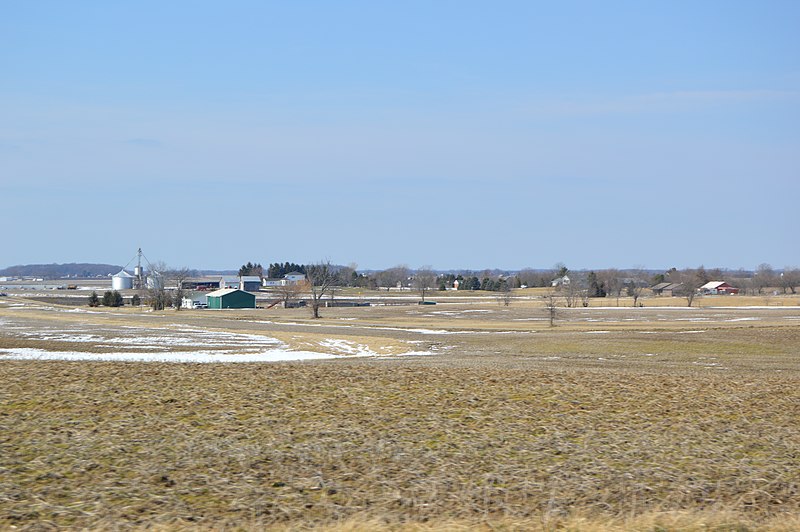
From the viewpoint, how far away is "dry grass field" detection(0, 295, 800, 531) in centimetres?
834

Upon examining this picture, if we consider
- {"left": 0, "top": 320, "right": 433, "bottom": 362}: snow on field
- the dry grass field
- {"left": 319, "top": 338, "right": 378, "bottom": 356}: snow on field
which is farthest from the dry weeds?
{"left": 319, "top": 338, "right": 378, "bottom": 356}: snow on field

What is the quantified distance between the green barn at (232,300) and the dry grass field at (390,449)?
129m

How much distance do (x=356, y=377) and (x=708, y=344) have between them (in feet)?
121

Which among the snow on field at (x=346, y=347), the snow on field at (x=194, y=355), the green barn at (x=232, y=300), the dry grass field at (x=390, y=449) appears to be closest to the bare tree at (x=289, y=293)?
the green barn at (x=232, y=300)

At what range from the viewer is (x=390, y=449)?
1074 cm

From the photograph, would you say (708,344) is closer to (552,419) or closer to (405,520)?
(552,419)

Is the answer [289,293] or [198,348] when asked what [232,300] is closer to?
[289,293]

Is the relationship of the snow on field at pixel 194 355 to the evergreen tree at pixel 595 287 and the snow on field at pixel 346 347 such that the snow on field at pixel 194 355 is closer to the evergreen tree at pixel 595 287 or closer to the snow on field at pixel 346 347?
the snow on field at pixel 346 347

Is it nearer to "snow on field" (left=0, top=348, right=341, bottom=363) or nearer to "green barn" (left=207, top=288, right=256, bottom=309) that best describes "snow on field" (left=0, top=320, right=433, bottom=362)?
"snow on field" (left=0, top=348, right=341, bottom=363)

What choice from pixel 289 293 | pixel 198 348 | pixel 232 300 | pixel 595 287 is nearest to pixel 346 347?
pixel 198 348

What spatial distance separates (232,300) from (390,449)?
138 m

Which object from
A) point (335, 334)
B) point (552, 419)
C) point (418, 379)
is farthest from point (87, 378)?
point (335, 334)

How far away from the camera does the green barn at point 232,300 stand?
5719 inches

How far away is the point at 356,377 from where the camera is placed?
1697 centimetres
